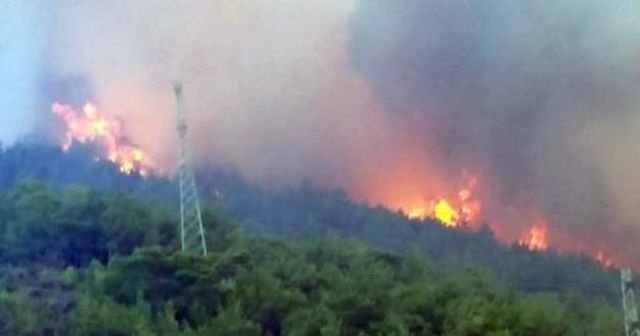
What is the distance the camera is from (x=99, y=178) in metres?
43.7

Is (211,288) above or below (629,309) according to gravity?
above

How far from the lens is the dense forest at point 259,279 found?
25.1m

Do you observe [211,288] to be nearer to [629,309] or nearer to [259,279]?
[259,279]

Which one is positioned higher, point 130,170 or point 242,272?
point 130,170

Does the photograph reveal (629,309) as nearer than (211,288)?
No

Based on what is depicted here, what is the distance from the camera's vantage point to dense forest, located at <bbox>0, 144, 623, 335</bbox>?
25125 millimetres

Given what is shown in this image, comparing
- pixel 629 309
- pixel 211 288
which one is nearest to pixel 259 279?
pixel 211 288

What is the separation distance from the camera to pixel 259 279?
2756cm

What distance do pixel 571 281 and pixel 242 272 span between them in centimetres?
1232

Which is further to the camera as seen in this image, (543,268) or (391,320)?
(543,268)

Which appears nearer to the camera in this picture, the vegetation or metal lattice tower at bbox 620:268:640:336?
metal lattice tower at bbox 620:268:640:336

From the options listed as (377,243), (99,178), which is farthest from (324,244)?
(99,178)

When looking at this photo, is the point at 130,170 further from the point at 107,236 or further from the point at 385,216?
the point at 107,236

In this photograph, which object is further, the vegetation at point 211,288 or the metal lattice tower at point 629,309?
the vegetation at point 211,288
